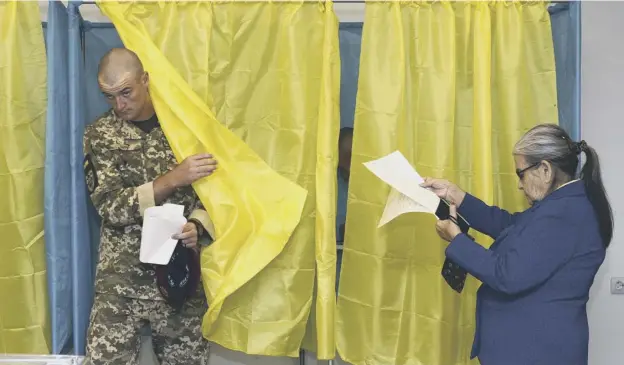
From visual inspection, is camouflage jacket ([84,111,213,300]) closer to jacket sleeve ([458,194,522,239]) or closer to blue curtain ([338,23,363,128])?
blue curtain ([338,23,363,128])

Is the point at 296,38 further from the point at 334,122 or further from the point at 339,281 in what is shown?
the point at 339,281

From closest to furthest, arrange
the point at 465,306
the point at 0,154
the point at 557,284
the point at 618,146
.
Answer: the point at 557,284, the point at 0,154, the point at 465,306, the point at 618,146

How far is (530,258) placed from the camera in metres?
1.56

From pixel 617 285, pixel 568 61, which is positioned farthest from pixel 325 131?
pixel 617 285

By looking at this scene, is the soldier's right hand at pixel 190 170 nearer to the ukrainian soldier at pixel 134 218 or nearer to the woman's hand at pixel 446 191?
the ukrainian soldier at pixel 134 218

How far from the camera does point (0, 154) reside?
2021 mm

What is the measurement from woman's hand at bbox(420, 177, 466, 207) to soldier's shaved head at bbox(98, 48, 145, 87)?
0.95 meters

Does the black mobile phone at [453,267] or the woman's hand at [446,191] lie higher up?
the woman's hand at [446,191]

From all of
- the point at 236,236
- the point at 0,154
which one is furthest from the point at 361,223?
the point at 0,154

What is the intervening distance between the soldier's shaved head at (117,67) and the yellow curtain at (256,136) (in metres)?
0.07

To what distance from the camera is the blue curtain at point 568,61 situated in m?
2.11

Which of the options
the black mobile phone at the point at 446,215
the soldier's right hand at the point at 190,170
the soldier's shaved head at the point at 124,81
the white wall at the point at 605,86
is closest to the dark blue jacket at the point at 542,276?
the black mobile phone at the point at 446,215

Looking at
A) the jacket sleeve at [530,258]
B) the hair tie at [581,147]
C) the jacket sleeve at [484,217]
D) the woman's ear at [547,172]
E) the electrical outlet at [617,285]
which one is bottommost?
the electrical outlet at [617,285]

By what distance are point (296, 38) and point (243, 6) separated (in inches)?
8.4
